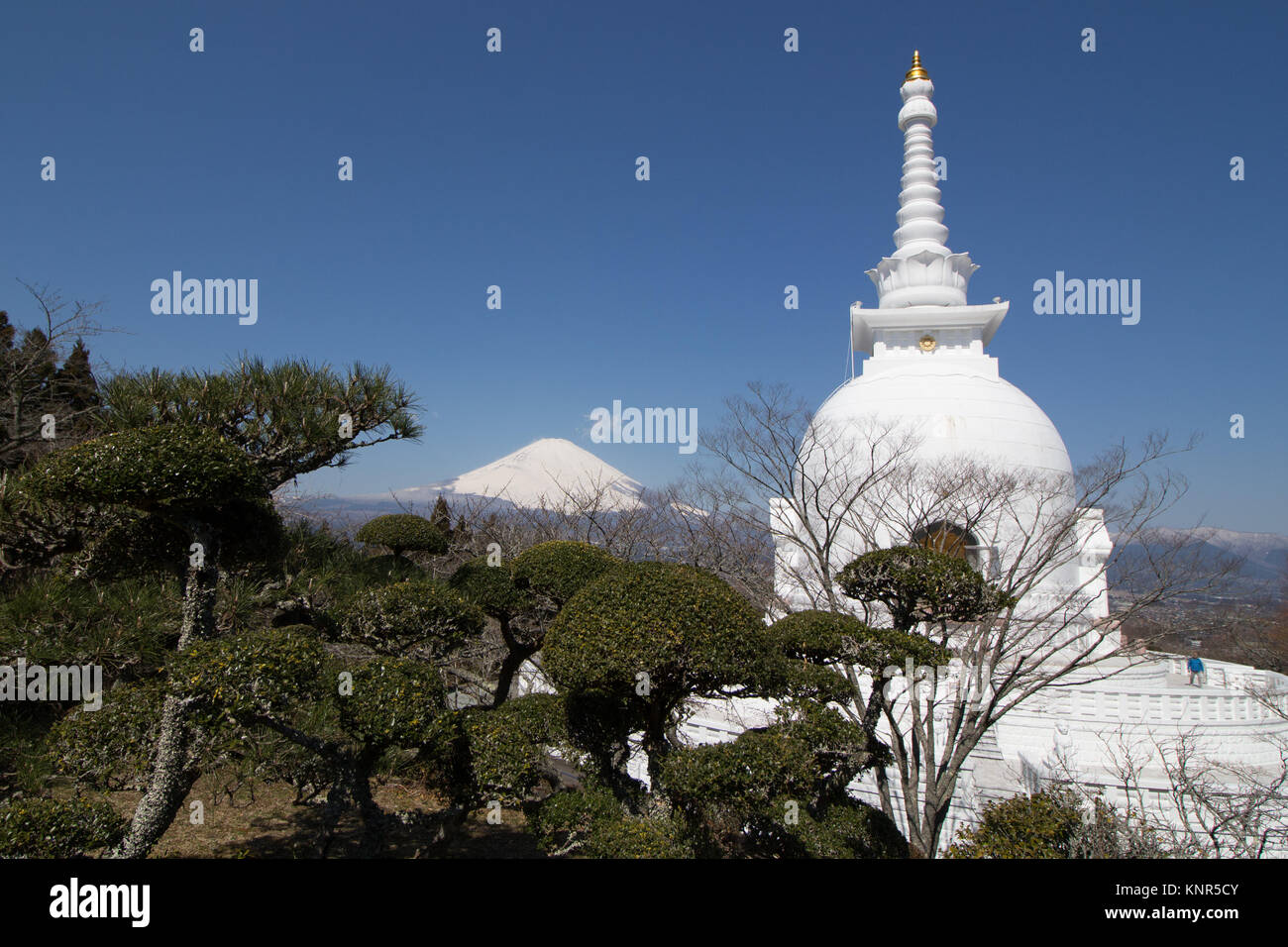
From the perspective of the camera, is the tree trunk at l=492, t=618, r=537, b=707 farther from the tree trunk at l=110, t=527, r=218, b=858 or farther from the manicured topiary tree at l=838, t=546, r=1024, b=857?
the manicured topiary tree at l=838, t=546, r=1024, b=857

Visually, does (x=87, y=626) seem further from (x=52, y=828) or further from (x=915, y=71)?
(x=915, y=71)

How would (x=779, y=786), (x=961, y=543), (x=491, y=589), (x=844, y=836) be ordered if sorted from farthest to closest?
1. (x=961, y=543)
2. (x=491, y=589)
3. (x=844, y=836)
4. (x=779, y=786)

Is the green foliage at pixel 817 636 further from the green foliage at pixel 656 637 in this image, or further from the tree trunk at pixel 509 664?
the tree trunk at pixel 509 664

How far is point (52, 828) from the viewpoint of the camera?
447 cm

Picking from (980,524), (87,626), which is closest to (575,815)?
(87,626)

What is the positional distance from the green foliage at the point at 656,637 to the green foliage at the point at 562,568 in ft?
5.65

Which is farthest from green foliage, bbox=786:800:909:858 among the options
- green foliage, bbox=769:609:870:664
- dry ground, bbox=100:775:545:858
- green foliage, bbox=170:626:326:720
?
green foliage, bbox=170:626:326:720

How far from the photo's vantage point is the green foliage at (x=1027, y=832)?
21.8ft

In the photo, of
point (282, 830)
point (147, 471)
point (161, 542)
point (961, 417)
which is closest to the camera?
point (147, 471)

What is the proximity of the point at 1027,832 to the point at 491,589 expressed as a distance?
6289mm

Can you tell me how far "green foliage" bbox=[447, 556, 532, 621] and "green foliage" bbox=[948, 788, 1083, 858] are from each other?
5.44 metres
